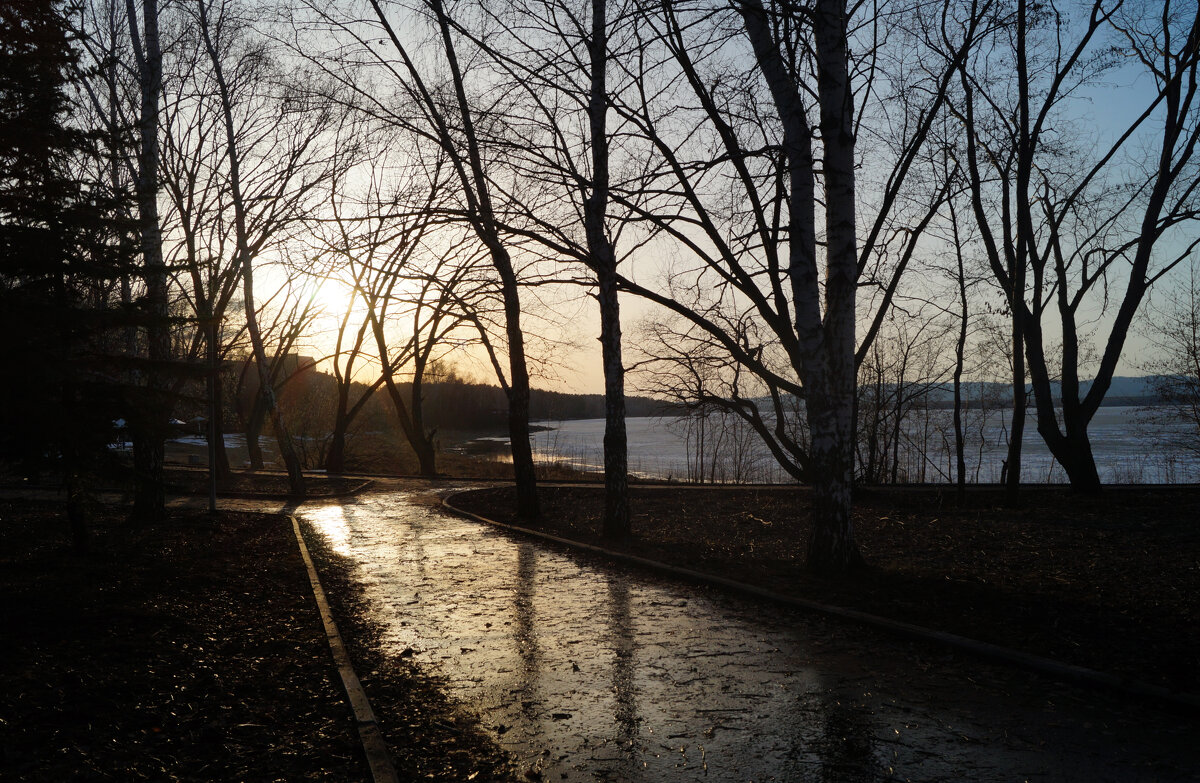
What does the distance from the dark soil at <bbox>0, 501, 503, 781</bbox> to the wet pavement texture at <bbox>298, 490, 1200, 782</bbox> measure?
588mm

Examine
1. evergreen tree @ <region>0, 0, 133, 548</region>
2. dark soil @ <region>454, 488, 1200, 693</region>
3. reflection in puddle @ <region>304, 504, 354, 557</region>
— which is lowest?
reflection in puddle @ <region>304, 504, 354, 557</region>

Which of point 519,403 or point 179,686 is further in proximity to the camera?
point 519,403

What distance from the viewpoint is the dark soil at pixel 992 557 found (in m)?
5.96

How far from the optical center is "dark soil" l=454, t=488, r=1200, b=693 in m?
5.96

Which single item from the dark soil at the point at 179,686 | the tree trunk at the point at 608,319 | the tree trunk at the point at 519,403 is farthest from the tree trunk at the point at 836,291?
the tree trunk at the point at 519,403

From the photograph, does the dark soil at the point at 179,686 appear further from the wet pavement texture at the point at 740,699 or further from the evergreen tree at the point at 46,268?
the evergreen tree at the point at 46,268

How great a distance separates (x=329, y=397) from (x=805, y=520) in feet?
125

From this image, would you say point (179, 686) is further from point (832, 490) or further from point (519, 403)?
point (519, 403)

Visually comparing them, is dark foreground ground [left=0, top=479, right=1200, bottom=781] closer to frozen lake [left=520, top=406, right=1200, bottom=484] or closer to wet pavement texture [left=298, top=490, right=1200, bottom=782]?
wet pavement texture [left=298, top=490, right=1200, bottom=782]

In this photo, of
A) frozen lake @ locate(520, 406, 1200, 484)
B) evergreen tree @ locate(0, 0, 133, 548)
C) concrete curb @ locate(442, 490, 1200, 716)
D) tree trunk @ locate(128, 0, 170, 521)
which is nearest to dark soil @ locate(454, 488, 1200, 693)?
concrete curb @ locate(442, 490, 1200, 716)

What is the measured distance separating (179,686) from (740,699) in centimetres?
353

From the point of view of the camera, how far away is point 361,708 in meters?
4.60

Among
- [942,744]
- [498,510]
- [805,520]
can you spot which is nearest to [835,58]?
[942,744]

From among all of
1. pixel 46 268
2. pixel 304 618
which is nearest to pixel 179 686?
pixel 304 618
